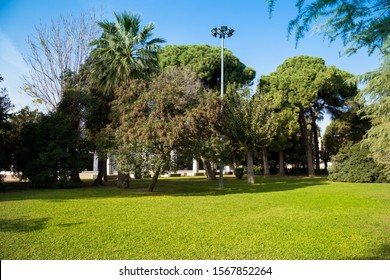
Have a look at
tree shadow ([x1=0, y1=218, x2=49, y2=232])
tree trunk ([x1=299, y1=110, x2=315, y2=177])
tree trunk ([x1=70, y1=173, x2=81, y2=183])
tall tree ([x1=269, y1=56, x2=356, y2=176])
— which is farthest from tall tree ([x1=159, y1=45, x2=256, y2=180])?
tree shadow ([x1=0, y1=218, x2=49, y2=232])

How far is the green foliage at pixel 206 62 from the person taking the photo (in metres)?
28.1

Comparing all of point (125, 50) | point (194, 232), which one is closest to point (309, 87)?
point (125, 50)

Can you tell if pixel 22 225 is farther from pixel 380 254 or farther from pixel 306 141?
pixel 306 141

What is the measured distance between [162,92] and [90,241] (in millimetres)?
8984

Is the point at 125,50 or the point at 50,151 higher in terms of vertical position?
the point at 125,50

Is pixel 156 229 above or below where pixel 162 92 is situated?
below

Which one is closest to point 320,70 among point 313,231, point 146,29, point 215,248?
point 146,29

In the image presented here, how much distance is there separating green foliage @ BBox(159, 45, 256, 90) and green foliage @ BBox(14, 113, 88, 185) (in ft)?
39.9

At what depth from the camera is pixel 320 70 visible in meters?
30.3

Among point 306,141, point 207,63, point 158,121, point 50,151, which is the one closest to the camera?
point 158,121

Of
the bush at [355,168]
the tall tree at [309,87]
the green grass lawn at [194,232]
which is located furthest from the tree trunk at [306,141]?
the green grass lawn at [194,232]

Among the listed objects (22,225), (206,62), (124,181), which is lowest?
(22,225)

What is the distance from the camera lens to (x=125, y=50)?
1609 cm

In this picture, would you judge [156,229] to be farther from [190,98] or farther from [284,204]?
[190,98]
